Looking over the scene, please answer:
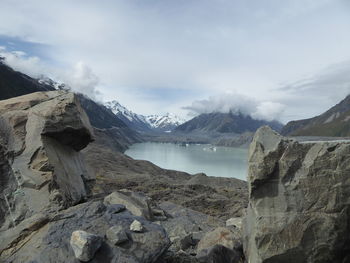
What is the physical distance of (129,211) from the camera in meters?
9.61

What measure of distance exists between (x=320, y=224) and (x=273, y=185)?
1.28 m

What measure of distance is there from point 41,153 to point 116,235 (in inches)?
203

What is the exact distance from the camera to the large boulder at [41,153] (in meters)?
10.3

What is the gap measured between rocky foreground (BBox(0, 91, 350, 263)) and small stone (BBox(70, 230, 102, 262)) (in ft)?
0.05

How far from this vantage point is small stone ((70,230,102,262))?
653 cm

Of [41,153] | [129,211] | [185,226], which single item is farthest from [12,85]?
[129,211]

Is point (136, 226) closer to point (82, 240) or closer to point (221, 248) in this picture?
point (82, 240)

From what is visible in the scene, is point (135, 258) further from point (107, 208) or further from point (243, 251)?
point (243, 251)

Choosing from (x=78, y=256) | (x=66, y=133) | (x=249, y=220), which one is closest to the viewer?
(x=78, y=256)

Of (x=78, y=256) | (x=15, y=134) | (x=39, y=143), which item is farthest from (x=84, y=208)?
(x=15, y=134)

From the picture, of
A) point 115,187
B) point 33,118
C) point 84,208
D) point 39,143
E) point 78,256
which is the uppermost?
point 33,118

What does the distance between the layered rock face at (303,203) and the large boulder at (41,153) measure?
5.60m

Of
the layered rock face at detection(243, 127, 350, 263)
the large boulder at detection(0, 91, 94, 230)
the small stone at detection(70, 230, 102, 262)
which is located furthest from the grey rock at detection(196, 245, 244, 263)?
the large boulder at detection(0, 91, 94, 230)

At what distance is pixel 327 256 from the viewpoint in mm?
8273
